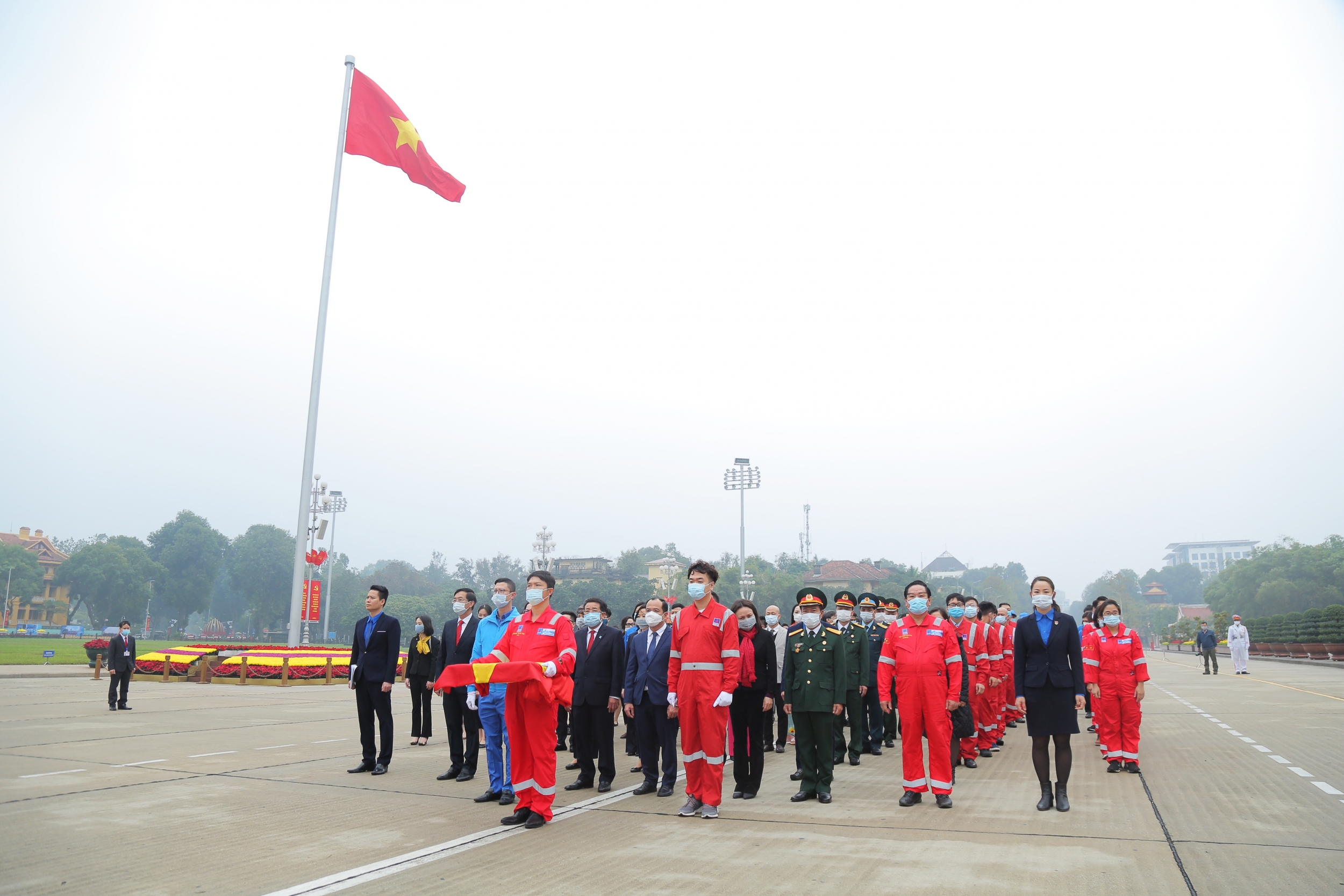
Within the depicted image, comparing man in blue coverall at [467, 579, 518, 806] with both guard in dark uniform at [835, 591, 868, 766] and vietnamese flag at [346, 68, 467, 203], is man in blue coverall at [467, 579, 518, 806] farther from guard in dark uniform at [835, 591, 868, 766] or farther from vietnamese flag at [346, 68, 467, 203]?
vietnamese flag at [346, 68, 467, 203]

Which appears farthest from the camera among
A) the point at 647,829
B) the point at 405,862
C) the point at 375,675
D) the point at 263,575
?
the point at 263,575

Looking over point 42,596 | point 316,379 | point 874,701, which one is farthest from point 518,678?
point 42,596

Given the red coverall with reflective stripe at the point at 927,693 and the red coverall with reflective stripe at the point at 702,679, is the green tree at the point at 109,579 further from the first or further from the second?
the red coverall with reflective stripe at the point at 927,693

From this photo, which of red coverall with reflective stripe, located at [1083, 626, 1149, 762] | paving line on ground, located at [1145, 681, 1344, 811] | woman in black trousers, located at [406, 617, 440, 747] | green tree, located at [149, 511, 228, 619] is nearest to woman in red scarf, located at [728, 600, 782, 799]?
paving line on ground, located at [1145, 681, 1344, 811]

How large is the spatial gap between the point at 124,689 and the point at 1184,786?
17828 mm

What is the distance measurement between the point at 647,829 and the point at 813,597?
115 inches

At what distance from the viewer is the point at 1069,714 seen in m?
7.66

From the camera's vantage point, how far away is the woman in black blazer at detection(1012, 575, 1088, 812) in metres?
7.55

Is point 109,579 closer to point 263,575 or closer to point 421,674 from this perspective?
point 263,575

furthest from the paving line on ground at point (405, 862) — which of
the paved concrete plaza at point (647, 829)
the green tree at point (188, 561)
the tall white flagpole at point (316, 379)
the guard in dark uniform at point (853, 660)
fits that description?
the green tree at point (188, 561)

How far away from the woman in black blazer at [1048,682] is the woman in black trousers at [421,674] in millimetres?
7663

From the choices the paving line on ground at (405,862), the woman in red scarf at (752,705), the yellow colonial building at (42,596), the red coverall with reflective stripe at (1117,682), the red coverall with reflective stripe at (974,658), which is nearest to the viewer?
the paving line on ground at (405,862)

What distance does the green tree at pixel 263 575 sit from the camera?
9700 centimetres

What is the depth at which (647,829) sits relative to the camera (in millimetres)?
6562
